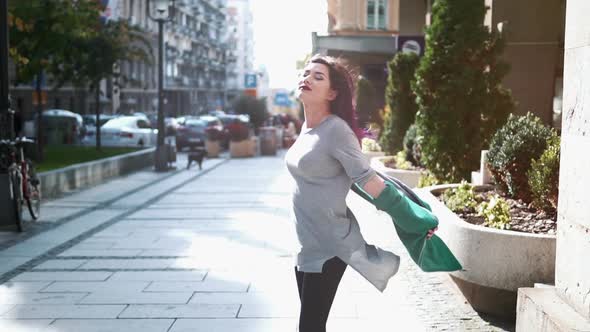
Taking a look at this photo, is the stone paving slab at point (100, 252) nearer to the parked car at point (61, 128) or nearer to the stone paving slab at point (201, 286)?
the stone paving slab at point (201, 286)

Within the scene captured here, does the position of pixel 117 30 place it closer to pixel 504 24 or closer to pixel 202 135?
pixel 202 135

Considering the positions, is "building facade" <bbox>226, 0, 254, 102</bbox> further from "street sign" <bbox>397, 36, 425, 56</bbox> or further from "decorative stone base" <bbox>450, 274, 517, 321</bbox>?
"decorative stone base" <bbox>450, 274, 517, 321</bbox>

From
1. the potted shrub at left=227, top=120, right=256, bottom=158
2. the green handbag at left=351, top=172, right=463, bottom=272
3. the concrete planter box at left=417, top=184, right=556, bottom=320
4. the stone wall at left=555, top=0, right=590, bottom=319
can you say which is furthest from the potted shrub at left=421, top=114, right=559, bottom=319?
the potted shrub at left=227, top=120, right=256, bottom=158

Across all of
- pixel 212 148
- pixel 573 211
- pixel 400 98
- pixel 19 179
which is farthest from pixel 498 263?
pixel 212 148

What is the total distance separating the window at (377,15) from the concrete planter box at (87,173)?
14214 mm

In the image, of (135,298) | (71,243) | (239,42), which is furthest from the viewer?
(239,42)

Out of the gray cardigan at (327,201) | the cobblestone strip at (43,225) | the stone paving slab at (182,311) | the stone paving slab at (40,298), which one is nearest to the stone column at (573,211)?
the gray cardigan at (327,201)

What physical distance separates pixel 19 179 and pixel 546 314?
7.91 meters

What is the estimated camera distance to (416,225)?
12.8 ft

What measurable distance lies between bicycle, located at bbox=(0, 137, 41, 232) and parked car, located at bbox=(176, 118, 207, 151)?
21473 mm

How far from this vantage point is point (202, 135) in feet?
108

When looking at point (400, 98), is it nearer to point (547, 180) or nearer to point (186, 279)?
point (186, 279)

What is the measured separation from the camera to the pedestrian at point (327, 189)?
12.8ft

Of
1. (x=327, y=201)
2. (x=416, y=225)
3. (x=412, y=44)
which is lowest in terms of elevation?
(x=416, y=225)
